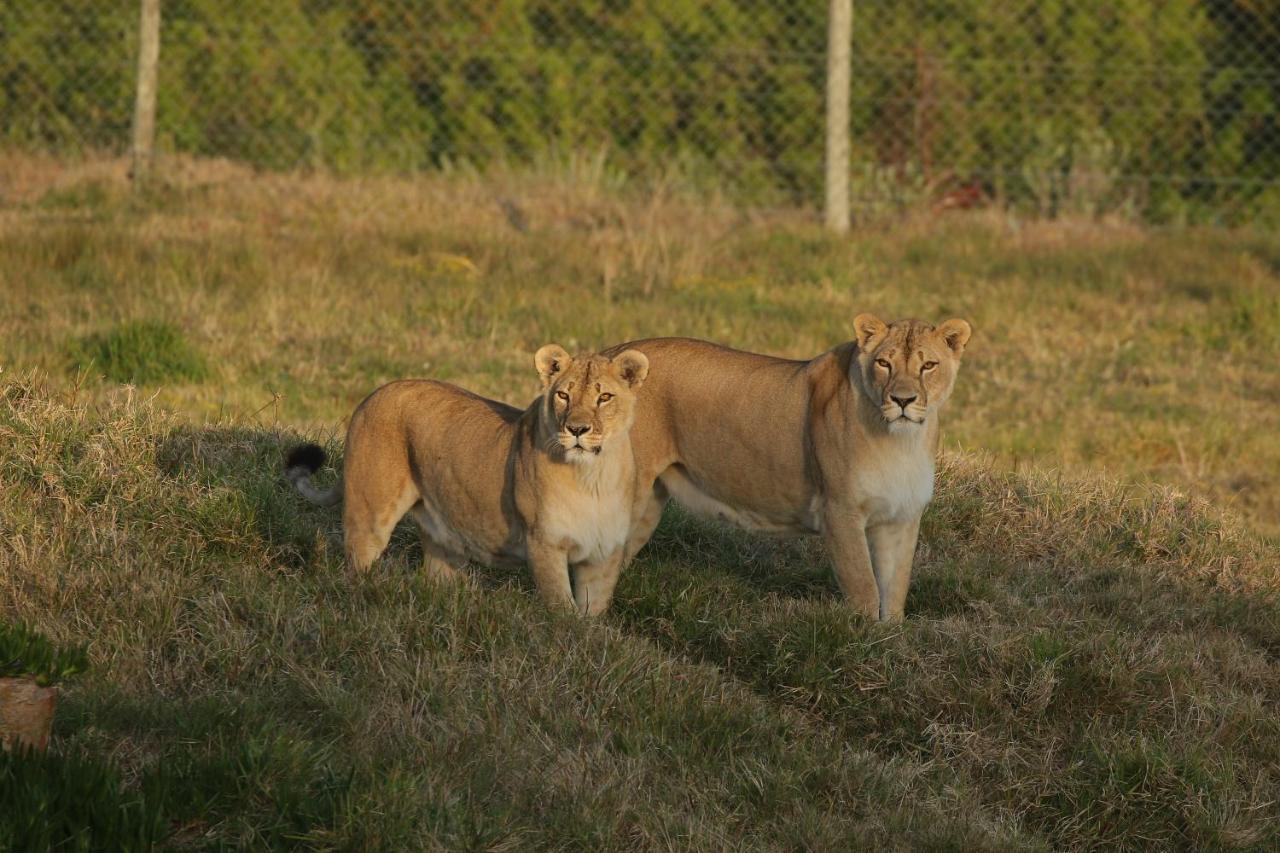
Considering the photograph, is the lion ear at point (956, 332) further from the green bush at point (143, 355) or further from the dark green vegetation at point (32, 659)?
the green bush at point (143, 355)

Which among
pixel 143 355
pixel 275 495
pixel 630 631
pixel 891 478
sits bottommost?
pixel 143 355

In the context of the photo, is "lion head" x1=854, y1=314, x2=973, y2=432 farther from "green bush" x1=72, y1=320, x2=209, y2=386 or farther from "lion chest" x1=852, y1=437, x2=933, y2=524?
"green bush" x1=72, y1=320, x2=209, y2=386

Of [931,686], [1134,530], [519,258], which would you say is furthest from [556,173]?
[931,686]

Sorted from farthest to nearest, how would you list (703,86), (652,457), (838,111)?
(703,86)
(838,111)
(652,457)

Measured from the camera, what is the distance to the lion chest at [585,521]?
5348mm

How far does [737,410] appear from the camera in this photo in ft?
19.5

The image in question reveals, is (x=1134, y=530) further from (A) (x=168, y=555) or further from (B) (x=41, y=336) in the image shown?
(B) (x=41, y=336)

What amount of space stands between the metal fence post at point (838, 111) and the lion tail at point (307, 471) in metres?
7.57

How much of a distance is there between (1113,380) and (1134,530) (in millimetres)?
3524

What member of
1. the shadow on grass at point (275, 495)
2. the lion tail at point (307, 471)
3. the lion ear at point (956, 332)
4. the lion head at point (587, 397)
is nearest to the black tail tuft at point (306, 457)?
the lion tail at point (307, 471)

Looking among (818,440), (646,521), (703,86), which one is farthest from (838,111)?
(818,440)

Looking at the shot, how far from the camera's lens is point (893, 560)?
5.79 metres

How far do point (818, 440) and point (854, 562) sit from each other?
0.41 metres

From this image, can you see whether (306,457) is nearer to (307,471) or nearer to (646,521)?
(307,471)
